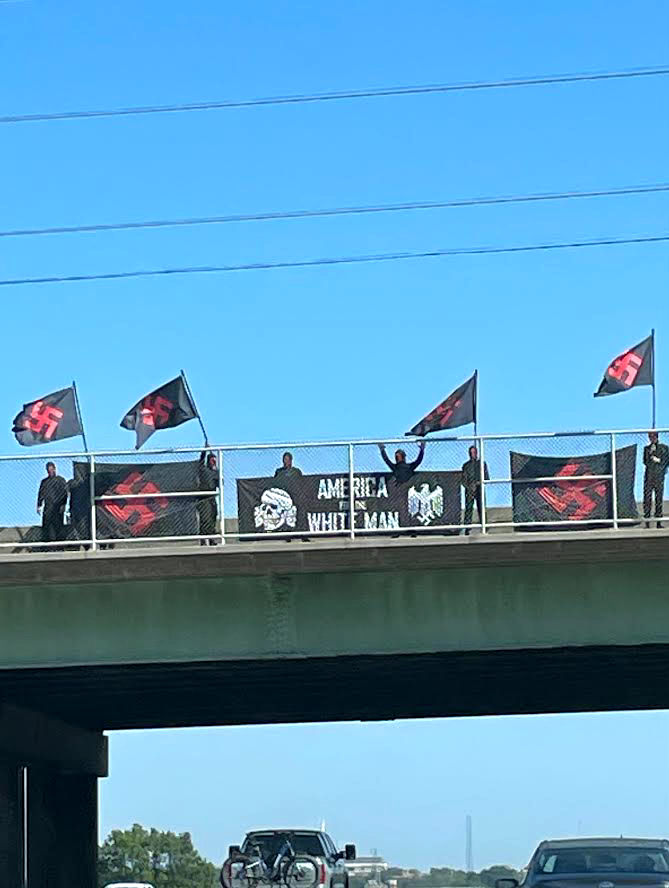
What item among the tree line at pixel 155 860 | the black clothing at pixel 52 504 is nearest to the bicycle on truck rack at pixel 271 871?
the black clothing at pixel 52 504

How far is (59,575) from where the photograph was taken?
31.1 metres

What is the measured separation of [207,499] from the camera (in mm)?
31656

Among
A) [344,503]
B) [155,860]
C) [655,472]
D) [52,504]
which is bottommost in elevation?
[155,860]

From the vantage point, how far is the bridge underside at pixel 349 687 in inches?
1363

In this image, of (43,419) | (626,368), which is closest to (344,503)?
(626,368)

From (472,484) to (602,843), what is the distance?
11679 millimetres

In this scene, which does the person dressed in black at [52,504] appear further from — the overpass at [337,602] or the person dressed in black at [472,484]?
the person dressed in black at [472,484]

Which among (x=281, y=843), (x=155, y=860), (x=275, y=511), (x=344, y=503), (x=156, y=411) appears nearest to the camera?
(x=344, y=503)

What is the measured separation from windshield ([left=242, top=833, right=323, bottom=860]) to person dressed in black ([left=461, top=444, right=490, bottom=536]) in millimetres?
7131

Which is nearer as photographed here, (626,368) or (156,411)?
(626,368)

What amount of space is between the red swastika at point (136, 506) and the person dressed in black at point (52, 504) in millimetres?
812

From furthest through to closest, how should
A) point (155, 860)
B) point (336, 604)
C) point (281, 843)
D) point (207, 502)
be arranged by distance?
point (155, 860) < point (281, 843) < point (336, 604) < point (207, 502)

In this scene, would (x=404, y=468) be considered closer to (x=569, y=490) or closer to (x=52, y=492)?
(x=569, y=490)

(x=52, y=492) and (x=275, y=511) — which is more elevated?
(x=52, y=492)
